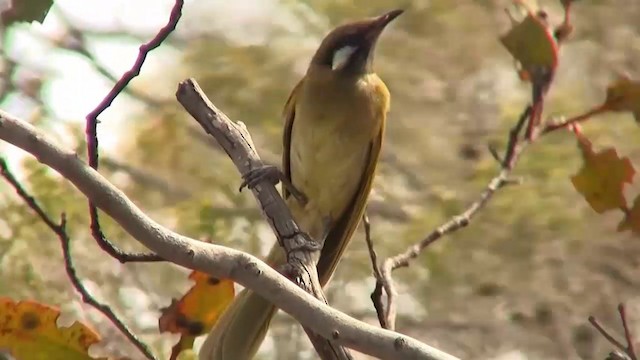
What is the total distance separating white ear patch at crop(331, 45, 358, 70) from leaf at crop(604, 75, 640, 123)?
391mm

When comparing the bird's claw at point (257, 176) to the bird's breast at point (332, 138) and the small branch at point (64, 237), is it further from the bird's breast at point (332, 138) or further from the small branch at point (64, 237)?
the small branch at point (64, 237)

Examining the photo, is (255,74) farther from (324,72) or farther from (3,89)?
(3,89)

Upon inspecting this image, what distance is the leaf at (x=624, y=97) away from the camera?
943 millimetres

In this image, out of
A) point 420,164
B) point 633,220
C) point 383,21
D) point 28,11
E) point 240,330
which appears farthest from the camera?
point 420,164

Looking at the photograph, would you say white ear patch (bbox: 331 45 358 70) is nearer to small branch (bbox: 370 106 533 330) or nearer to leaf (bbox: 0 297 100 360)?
small branch (bbox: 370 106 533 330)

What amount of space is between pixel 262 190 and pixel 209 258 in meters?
0.40

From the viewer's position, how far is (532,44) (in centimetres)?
95

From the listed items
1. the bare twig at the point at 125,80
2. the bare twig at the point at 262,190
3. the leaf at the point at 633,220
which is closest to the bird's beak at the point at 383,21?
the bare twig at the point at 262,190

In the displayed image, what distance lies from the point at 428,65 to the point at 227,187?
0.44m

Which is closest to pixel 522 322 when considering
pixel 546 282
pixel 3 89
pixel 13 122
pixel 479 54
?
pixel 546 282

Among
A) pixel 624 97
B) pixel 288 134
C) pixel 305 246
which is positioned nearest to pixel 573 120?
pixel 624 97

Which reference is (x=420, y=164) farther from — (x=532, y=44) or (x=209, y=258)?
(x=209, y=258)

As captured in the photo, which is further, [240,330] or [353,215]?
[353,215]

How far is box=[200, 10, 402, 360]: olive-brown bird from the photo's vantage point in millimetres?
1178
